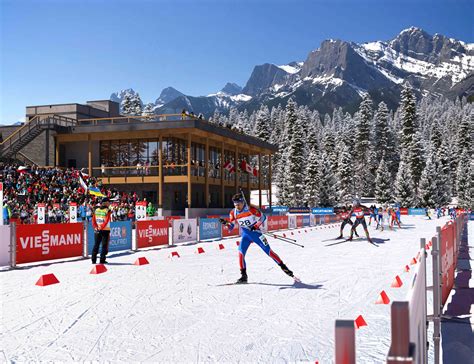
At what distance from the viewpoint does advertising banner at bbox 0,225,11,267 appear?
13.6 meters

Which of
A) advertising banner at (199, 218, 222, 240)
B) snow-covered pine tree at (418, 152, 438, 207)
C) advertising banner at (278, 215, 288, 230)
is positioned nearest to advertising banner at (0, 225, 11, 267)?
advertising banner at (199, 218, 222, 240)

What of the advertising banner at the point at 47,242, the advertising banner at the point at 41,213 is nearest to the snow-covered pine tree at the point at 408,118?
the advertising banner at the point at 41,213

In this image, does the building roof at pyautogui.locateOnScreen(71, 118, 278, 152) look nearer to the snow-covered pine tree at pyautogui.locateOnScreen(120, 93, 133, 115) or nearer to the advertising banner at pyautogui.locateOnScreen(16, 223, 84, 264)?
the advertising banner at pyautogui.locateOnScreen(16, 223, 84, 264)

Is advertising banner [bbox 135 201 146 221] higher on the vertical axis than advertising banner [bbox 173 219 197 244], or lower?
higher

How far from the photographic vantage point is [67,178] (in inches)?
1404

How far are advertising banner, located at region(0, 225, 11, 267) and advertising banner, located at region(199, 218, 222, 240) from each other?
11667 millimetres

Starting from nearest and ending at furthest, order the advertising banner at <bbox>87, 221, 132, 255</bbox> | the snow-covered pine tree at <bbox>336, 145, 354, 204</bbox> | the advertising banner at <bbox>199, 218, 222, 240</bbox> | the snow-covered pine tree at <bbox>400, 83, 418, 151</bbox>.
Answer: the advertising banner at <bbox>87, 221, 132, 255</bbox> → the advertising banner at <bbox>199, 218, 222, 240</bbox> → the snow-covered pine tree at <bbox>336, 145, 354, 204</bbox> → the snow-covered pine tree at <bbox>400, 83, 418, 151</bbox>

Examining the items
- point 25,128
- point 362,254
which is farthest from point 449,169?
point 362,254

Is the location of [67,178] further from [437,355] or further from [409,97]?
[409,97]

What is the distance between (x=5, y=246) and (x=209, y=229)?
12963mm

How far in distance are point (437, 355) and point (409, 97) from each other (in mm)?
95945

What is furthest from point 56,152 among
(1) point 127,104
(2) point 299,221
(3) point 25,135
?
(1) point 127,104

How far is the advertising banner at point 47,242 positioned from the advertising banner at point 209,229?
28.9ft

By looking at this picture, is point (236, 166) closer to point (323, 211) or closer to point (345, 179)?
point (323, 211)
